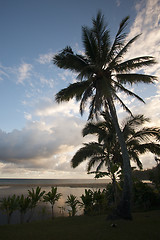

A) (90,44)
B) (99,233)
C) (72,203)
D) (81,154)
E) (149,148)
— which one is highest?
(90,44)

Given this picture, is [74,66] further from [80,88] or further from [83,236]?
[83,236]

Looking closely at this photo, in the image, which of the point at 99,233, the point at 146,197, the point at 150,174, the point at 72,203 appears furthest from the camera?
the point at 150,174

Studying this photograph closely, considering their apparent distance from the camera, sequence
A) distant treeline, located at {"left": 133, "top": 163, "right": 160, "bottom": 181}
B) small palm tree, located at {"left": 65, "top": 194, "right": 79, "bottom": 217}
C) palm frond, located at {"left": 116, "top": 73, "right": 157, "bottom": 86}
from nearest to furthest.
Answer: palm frond, located at {"left": 116, "top": 73, "right": 157, "bottom": 86} → small palm tree, located at {"left": 65, "top": 194, "right": 79, "bottom": 217} → distant treeline, located at {"left": 133, "top": 163, "right": 160, "bottom": 181}

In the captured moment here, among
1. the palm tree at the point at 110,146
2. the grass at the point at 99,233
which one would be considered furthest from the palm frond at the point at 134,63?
the grass at the point at 99,233

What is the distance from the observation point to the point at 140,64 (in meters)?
8.13

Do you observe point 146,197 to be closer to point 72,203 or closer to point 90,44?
point 72,203

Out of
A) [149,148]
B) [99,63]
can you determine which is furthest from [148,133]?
[99,63]

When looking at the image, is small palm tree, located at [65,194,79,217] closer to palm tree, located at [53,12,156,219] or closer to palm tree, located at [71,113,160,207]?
palm tree, located at [71,113,160,207]

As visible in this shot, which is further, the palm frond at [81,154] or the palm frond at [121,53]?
the palm frond at [81,154]

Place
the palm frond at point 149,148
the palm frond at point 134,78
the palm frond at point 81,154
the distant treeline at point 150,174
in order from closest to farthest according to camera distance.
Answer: the palm frond at point 134,78, the palm frond at point 149,148, the palm frond at point 81,154, the distant treeline at point 150,174

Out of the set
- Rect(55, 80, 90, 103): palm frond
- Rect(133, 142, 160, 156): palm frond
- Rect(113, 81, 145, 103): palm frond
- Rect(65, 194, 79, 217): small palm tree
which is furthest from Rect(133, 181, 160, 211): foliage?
Rect(55, 80, 90, 103): palm frond

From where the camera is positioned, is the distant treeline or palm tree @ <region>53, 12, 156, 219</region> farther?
the distant treeline

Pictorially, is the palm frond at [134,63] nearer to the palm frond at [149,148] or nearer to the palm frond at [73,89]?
the palm frond at [73,89]

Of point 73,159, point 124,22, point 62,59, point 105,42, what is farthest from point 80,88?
point 73,159
